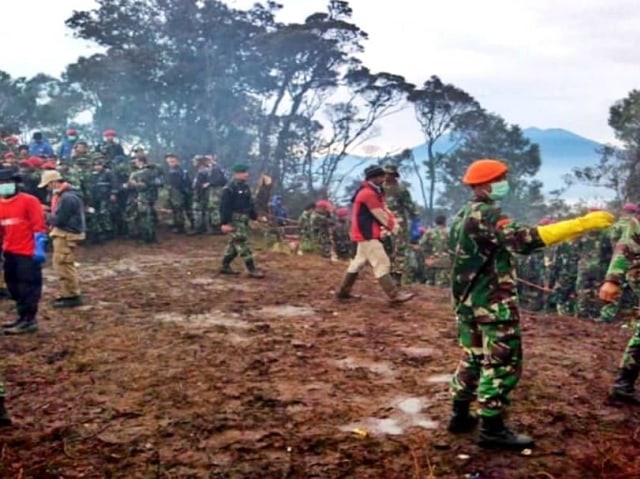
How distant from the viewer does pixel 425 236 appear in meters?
14.7

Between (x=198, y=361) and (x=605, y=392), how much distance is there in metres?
3.49

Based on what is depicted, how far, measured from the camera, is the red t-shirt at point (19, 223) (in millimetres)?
7336

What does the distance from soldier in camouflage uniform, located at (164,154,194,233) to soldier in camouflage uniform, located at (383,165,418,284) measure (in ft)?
19.8

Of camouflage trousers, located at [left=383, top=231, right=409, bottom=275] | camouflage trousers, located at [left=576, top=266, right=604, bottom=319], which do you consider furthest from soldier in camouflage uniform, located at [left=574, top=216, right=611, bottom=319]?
camouflage trousers, located at [left=383, top=231, right=409, bottom=275]

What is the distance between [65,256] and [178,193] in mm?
6907

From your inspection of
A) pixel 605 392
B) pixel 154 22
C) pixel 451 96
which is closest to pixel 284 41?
pixel 154 22

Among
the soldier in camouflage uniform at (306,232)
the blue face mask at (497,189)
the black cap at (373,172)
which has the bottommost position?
the soldier in camouflage uniform at (306,232)

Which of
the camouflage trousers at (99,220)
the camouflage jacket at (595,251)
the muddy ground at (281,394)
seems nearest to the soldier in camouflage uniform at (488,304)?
the muddy ground at (281,394)

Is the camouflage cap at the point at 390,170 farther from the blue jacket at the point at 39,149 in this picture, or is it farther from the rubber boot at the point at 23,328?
the blue jacket at the point at 39,149

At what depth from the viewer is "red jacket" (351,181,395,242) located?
8477 mm

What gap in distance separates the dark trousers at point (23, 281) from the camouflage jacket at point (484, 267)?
16.3 feet

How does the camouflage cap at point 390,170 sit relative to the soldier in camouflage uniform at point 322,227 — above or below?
above

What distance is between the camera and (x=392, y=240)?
10164mm

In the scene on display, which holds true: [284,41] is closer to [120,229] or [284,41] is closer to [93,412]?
[120,229]
